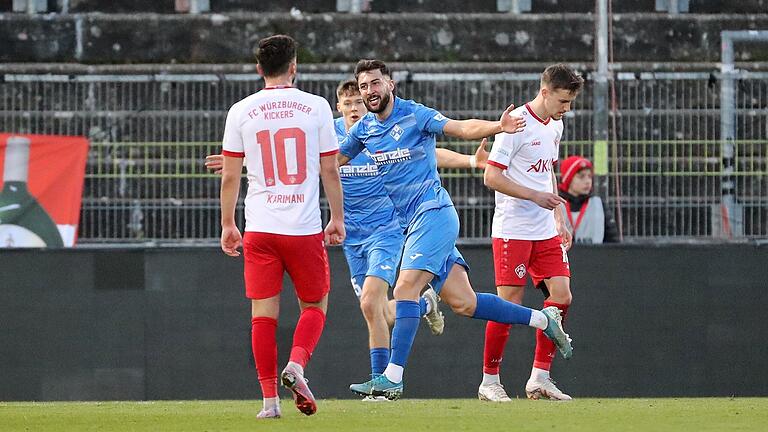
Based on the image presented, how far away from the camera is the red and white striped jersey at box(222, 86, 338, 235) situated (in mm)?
7672

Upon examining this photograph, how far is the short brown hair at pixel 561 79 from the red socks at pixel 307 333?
2535mm

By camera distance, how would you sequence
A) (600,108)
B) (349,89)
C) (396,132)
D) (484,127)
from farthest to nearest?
(600,108) < (349,89) < (396,132) < (484,127)

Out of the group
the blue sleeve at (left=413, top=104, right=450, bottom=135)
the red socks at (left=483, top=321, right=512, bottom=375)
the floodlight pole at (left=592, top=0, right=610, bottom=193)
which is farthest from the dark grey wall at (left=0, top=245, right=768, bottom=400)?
the blue sleeve at (left=413, top=104, right=450, bottom=135)

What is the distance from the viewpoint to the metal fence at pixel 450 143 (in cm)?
1293

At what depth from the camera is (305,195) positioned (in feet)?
25.5

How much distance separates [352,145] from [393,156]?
12.6 inches

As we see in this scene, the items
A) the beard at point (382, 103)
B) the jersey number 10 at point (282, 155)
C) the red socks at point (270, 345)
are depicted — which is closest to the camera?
the jersey number 10 at point (282, 155)

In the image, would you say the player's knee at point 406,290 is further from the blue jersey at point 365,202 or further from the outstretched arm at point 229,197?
the outstretched arm at point 229,197

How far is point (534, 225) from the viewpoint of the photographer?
395 inches

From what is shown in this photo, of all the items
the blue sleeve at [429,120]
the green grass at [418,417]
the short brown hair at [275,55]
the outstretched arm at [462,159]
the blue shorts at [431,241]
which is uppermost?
the short brown hair at [275,55]

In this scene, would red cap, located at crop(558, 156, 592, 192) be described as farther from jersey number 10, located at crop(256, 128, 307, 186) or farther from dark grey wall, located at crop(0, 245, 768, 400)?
jersey number 10, located at crop(256, 128, 307, 186)

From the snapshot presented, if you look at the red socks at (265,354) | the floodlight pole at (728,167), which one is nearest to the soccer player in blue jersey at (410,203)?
the red socks at (265,354)

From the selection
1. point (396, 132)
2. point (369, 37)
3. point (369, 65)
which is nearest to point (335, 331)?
point (396, 132)

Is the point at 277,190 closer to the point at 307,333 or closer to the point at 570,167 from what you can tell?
the point at 307,333
